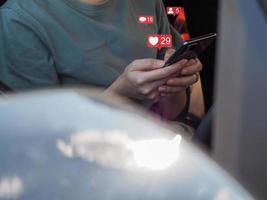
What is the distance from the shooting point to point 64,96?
2.90 feet

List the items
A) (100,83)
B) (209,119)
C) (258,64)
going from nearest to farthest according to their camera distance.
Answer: (258,64), (209,119), (100,83)

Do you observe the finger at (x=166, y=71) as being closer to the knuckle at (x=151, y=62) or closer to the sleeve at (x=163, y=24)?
the knuckle at (x=151, y=62)

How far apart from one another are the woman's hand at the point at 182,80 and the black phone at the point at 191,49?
0.12 ft

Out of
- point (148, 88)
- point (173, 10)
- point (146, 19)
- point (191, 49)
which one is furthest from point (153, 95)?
point (173, 10)

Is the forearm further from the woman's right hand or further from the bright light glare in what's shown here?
the bright light glare

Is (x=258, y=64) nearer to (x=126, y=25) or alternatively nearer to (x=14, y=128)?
(x=14, y=128)

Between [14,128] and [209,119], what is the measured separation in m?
0.65

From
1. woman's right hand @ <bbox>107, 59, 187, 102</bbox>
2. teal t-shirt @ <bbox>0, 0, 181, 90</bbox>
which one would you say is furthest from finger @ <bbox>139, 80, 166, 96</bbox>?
teal t-shirt @ <bbox>0, 0, 181, 90</bbox>

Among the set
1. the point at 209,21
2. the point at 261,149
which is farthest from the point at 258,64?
the point at 209,21

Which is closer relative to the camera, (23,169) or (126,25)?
(23,169)

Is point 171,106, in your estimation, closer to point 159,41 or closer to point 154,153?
point 159,41

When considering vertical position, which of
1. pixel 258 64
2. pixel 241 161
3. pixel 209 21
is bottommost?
pixel 209 21

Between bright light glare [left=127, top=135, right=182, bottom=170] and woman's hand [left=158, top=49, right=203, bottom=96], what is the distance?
2.67ft

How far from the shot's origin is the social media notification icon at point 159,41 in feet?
6.21
